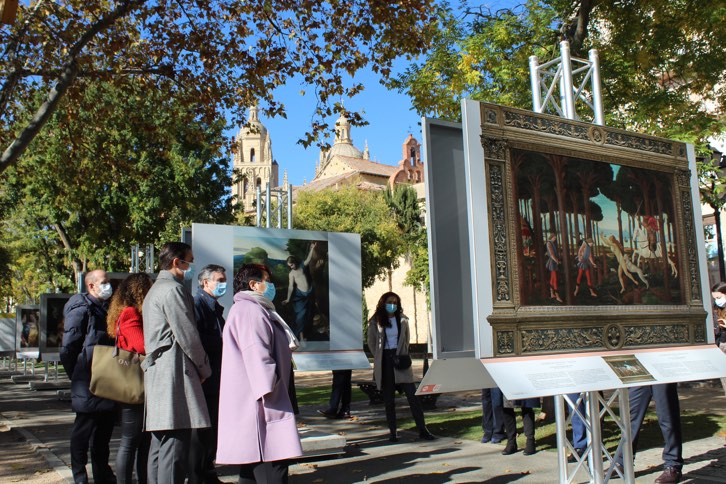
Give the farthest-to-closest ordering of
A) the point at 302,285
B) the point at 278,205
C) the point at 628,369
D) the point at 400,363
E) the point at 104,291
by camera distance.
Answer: the point at 278,205 < the point at 302,285 < the point at 400,363 < the point at 104,291 < the point at 628,369

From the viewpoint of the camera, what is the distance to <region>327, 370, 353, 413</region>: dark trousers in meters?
11.7

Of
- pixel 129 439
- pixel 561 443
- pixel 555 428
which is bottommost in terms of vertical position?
pixel 555 428

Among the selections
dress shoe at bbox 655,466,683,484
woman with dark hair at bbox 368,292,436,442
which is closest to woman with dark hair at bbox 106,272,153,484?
woman with dark hair at bbox 368,292,436,442

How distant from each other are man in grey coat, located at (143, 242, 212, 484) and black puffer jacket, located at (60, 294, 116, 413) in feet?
3.64

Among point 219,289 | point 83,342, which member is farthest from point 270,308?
point 83,342

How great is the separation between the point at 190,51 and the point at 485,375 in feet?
32.3

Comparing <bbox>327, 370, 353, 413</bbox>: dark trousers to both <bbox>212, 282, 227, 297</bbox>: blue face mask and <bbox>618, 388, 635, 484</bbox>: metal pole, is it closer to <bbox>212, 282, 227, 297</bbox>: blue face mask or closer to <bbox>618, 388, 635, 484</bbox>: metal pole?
<bbox>212, 282, 227, 297</bbox>: blue face mask

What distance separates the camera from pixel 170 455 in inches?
183

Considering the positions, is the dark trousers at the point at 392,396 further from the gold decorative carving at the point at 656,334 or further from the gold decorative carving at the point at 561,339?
the gold decorative carving at the point at 561,339

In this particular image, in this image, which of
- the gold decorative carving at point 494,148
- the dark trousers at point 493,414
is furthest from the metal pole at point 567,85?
the dark trousers at point 493,414

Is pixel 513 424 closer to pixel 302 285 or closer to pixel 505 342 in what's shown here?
pixel 505 342

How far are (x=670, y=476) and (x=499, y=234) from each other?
111 inches

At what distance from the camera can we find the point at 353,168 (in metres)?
108

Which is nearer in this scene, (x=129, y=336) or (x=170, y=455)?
(x=170, y=455)
